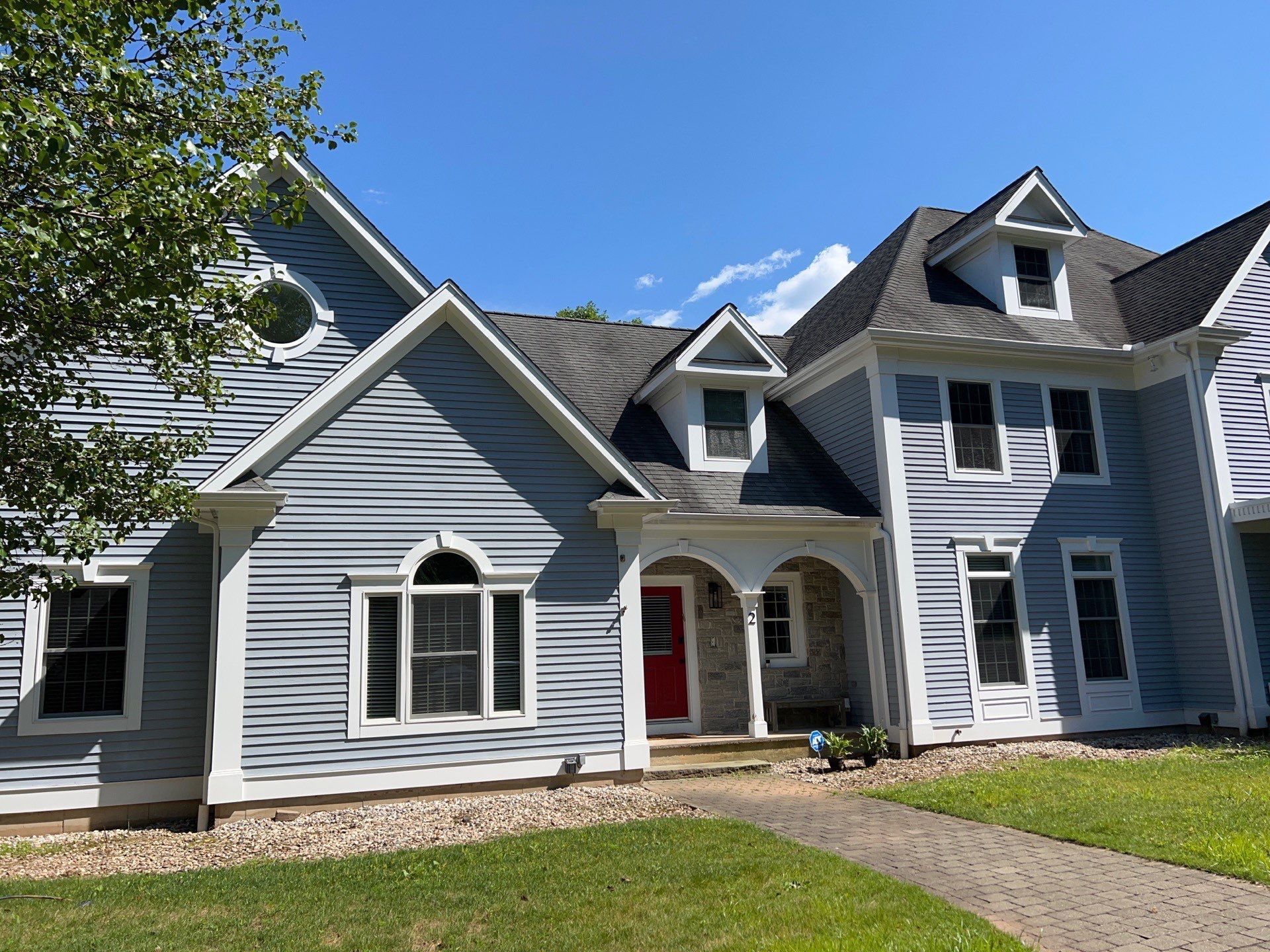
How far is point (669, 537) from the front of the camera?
43.8 ft

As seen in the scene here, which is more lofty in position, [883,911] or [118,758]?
[118,758]

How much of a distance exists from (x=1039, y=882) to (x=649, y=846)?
123 inches

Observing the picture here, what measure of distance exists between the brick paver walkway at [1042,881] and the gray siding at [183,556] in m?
6.12

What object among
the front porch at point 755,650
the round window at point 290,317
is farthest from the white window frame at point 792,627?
the round window at point 290,317

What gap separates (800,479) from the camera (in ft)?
48.2

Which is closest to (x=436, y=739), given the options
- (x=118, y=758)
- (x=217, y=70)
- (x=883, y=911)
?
(x=118, y=758)

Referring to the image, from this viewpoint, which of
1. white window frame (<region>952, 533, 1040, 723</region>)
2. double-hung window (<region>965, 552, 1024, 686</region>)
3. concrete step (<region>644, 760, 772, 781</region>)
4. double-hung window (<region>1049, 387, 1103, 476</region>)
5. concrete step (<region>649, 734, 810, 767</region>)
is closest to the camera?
concrete step (<region>644, 760, 772, 781</region>)

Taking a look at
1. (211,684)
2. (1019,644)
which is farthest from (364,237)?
(1019,644)

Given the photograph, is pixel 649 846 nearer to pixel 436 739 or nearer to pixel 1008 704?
pixel 436 739

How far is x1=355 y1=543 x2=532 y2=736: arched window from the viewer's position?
1021 centimetres

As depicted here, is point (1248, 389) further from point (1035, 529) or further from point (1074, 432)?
point (1035, 529)

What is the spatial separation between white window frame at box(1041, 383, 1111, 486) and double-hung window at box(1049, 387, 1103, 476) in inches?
0.8

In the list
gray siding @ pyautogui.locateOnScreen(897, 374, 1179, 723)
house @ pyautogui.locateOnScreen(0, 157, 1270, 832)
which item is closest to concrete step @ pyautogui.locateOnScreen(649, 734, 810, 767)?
house @ pyautogui.locateOnScreen(0, 157, 1270, 832)

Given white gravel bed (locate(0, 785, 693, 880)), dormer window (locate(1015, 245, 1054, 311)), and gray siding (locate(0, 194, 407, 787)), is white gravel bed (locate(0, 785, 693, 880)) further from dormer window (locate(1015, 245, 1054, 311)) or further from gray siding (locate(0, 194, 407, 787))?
dormer window (locate(1015, 245, 1054, 311))
